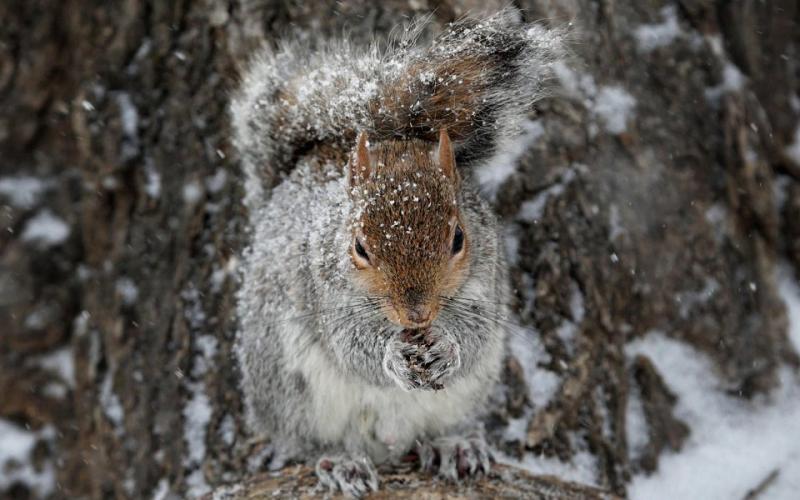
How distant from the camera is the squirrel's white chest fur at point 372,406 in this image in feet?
6.72

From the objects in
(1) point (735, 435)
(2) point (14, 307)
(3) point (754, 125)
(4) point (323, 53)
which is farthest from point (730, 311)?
(2) point (14, 307)

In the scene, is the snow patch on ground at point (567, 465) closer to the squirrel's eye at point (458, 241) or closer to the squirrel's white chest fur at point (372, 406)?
the squirrel's white chest fur at point (372, 406)

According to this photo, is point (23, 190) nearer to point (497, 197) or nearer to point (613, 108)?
point (497, 197)

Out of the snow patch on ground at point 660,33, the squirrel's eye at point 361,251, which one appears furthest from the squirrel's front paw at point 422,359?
the snow patch on ground at point 660,33

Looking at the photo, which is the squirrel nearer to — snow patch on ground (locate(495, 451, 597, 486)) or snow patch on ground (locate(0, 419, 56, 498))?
snow patch on ground (locate(495, 451, 597, 486))

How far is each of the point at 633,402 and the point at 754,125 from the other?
0.89 m

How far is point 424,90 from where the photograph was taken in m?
1.93

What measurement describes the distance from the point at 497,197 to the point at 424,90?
52 cm

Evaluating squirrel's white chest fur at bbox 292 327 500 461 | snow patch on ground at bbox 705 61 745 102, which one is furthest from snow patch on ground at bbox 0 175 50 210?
snow patch on ground at bbox 705 61 745 102

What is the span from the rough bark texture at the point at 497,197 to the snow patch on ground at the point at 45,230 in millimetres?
34

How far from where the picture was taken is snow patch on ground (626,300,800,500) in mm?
2283

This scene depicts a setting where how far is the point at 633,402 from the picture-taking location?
7.84 feet

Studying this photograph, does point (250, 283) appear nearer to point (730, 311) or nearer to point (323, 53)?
point (323, 53)

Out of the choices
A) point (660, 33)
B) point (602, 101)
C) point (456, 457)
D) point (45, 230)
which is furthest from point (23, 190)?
point (660, 33)
